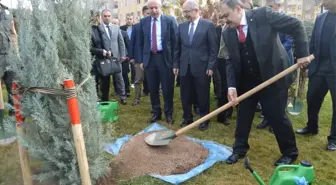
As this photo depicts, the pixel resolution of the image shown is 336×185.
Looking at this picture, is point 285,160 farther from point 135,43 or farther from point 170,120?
Result: point 135,43

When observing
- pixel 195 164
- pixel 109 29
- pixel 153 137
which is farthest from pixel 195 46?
pixel 109 29

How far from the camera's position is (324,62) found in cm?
396

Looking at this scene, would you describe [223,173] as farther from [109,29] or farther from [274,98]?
[109,29]

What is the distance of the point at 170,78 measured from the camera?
5.09 metres

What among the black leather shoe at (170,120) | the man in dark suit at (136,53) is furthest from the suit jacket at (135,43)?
the black leather shoe at (170,120)

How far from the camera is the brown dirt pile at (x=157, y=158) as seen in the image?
3.32 metres

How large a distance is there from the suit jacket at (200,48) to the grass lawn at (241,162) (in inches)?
40.9

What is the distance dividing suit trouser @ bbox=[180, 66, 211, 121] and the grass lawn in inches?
13.1

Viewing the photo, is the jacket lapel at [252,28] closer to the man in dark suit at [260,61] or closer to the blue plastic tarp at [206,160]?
the man in dark suit at [260,61]

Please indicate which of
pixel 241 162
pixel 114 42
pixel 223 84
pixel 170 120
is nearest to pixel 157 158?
pixel 241 162

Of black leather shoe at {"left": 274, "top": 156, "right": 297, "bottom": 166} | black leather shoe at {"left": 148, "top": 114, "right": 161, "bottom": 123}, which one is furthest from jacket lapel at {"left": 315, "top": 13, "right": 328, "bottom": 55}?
black leather shoe at {"left": 148, "top": 114, "right": 161, "bottom": 123}

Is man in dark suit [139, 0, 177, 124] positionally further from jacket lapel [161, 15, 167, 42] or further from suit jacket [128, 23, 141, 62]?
suit jacket [128, 23, 141, 62]

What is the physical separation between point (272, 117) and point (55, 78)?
2.34m

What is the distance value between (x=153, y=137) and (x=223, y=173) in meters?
1.03
